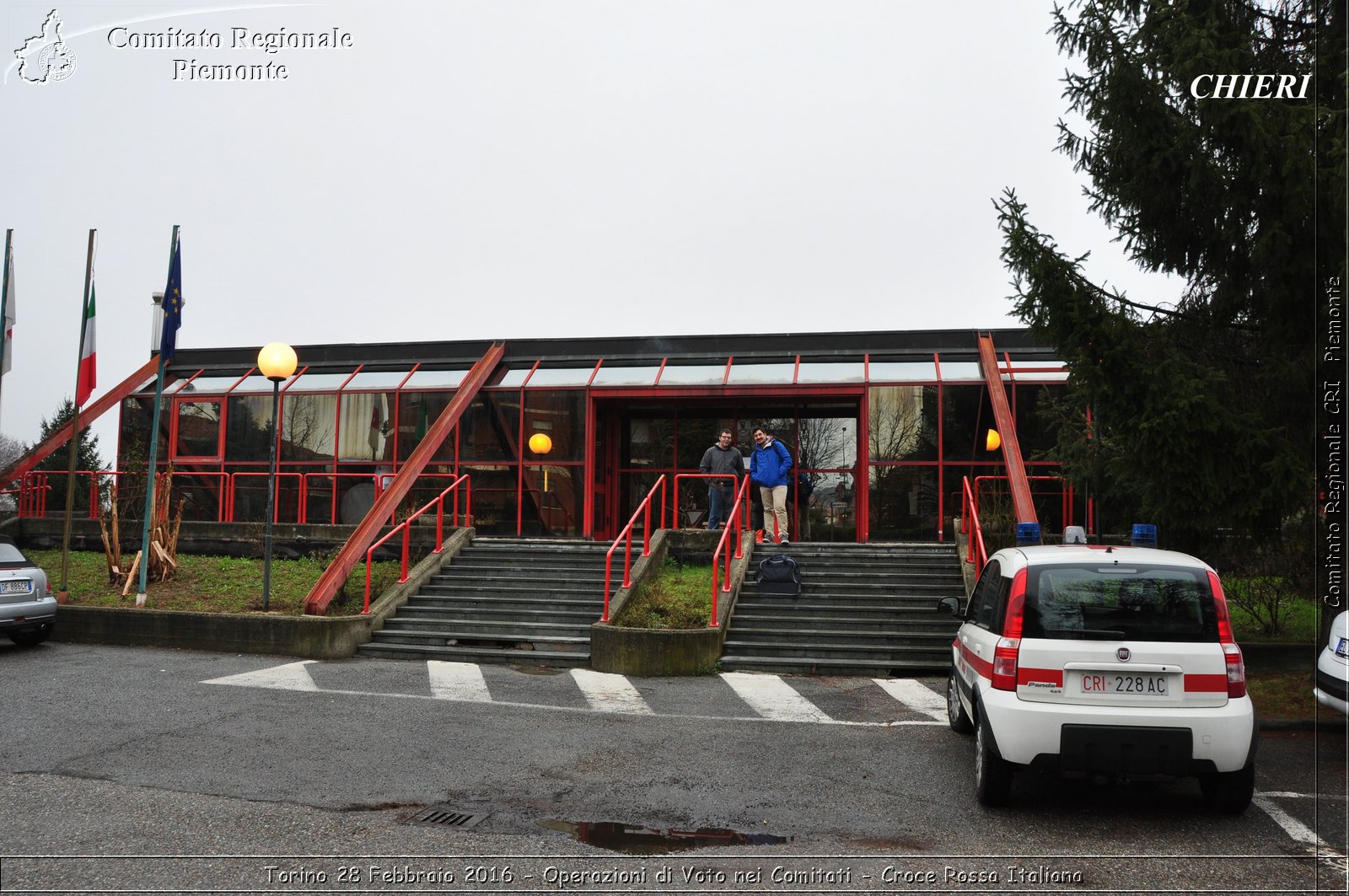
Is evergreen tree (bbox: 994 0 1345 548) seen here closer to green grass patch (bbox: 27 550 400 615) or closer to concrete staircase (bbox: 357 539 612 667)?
concrete staircase (bbox: 357 539 612 667)

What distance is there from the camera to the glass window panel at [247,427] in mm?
19438

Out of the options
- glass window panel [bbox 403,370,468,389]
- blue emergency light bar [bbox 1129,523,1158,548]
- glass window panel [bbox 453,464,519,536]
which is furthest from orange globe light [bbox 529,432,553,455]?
blue emergency light bar [bbox 1129,523,1158,548]

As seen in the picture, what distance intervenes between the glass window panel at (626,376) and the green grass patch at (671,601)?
5109mm

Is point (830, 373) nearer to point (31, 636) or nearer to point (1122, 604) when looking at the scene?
point (1122, 604)

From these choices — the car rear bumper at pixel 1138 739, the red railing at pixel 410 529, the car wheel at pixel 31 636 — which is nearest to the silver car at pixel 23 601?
the car wheel at pixel 31 636

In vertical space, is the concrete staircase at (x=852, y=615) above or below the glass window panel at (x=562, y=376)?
below

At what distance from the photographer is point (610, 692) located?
31.1ft

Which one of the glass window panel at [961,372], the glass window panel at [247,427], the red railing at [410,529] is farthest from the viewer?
the glass window panel at [247,427]

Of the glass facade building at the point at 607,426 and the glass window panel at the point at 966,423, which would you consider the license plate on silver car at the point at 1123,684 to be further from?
the glass window panel at the point at 966,423

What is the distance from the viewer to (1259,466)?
824cm

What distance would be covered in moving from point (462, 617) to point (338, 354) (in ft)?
33.3

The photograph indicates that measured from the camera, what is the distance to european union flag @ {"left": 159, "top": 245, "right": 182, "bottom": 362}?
517 inches

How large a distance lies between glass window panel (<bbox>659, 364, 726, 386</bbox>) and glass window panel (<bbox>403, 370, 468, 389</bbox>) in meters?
4.15

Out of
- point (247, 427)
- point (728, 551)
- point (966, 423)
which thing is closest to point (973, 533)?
point (728, 551)
